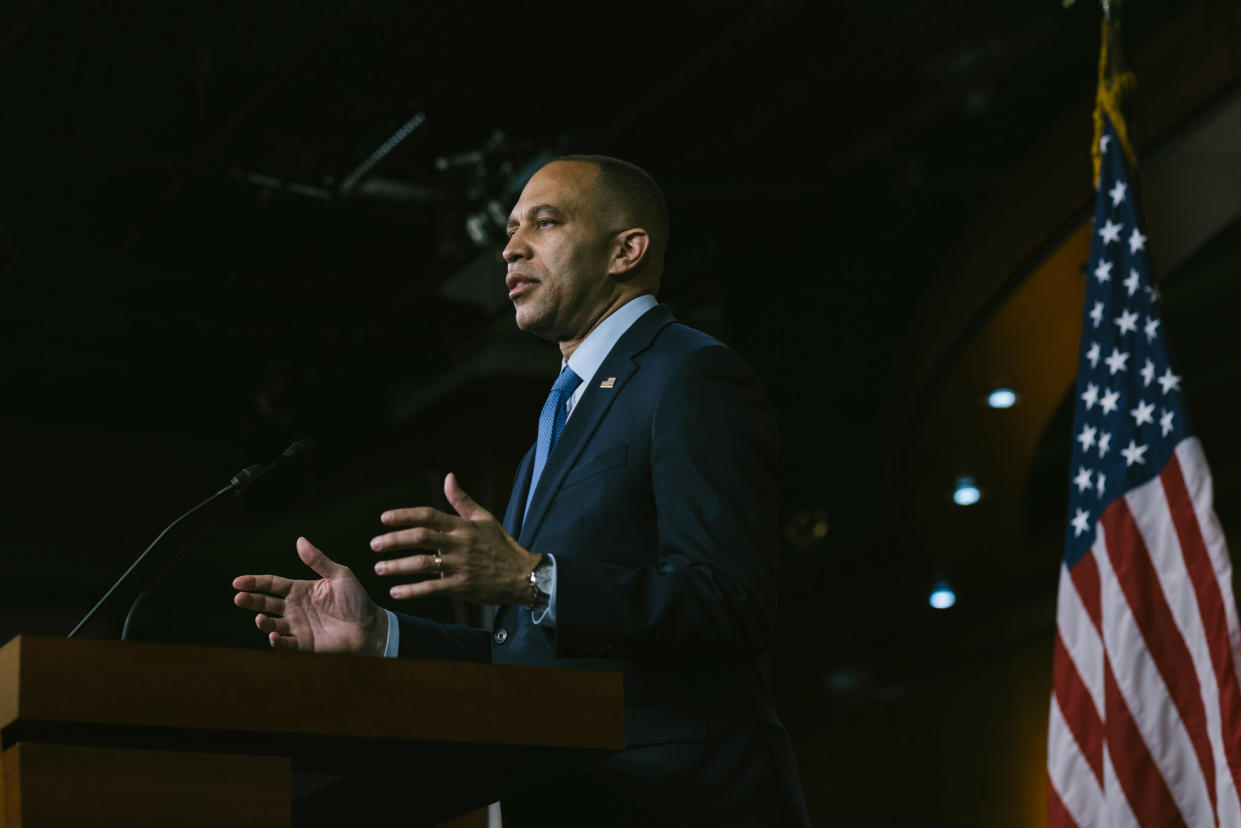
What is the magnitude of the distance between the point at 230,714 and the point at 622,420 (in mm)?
613

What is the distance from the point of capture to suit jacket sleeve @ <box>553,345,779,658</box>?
1.51m

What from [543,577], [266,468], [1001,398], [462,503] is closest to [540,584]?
[543,577]

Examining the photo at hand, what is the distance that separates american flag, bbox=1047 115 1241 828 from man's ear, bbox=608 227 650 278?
2177 millimetres

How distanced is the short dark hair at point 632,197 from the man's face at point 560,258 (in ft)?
0.08

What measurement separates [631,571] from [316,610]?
1.28 ft

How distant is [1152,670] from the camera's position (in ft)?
12.2

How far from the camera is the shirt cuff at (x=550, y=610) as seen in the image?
1481 millimetres

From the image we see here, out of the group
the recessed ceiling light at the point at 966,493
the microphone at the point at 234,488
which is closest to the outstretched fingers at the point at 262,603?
the microphone at the point at 234,488

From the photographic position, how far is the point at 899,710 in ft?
31.1

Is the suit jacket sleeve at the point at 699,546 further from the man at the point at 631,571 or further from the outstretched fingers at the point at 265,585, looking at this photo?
the outstretched fingers at the point at 265,585

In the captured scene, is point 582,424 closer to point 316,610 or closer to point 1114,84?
point 316,610

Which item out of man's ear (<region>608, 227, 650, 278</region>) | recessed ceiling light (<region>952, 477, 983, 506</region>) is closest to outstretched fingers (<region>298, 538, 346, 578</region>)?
man's ear (<region>608, 227, 650, 278</region>)

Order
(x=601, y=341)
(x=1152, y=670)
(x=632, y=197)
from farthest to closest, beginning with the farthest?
1. (x=1152, y=670)
2. (x=632, y=197)
3. (x=601, y=341)

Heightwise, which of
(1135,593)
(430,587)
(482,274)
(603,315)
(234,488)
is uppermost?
(482,274)
